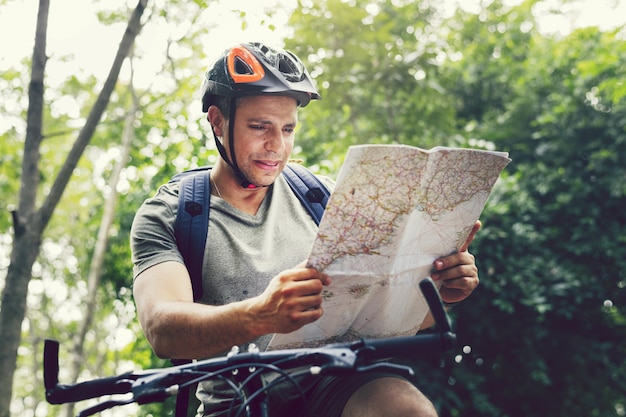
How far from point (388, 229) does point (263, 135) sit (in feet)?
2.96

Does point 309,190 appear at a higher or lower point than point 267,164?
lower

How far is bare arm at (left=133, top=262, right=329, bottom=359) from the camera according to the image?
6.14 feet

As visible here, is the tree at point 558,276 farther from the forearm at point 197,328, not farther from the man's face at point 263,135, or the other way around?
the forearm at point 197,328

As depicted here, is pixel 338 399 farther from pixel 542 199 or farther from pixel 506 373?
pixel 542 199

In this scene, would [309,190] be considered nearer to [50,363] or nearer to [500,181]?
[50,363]

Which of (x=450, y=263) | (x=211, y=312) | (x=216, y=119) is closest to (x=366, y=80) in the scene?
(x=216, y=119)

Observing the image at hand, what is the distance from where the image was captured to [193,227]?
8.19ft

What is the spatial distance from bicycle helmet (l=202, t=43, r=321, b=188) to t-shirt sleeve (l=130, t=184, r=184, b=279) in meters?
0.38

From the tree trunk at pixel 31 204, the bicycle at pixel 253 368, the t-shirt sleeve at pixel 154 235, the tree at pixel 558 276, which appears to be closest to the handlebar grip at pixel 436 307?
the bicycle at pixel 253 368

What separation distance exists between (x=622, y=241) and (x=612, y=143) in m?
1.33

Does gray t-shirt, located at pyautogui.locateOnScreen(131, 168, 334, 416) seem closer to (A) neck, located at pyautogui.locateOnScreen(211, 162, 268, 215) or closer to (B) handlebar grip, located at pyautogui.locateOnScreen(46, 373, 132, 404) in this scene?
(A) neck, located at pyautogui.locateOnScreen(211, 162, 268, 215)

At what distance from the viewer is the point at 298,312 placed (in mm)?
1877

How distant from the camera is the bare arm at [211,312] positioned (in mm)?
1870

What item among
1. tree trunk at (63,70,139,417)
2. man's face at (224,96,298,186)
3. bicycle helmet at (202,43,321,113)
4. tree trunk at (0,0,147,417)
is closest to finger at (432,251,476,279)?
man's face at (224,96,298,186)
